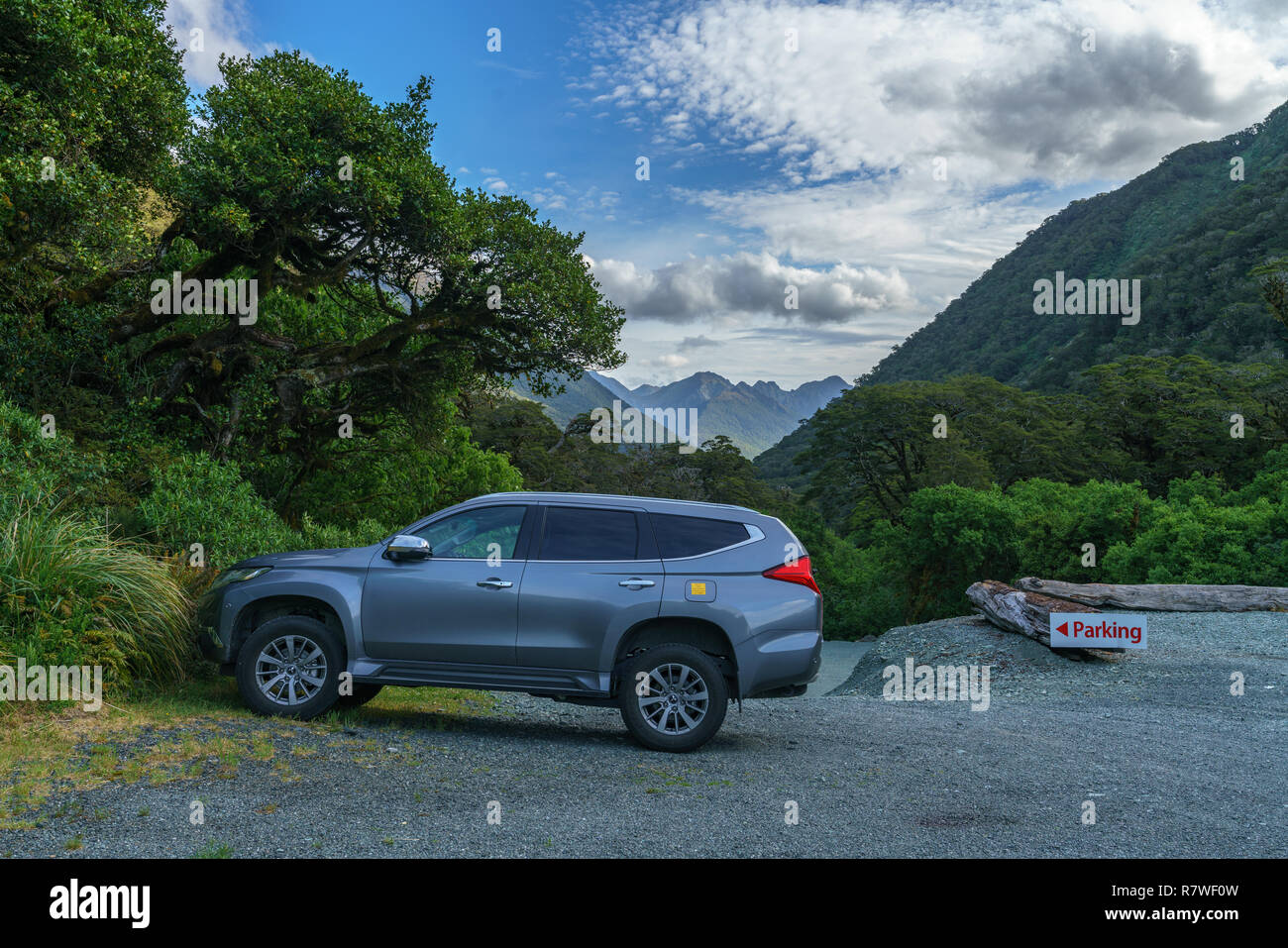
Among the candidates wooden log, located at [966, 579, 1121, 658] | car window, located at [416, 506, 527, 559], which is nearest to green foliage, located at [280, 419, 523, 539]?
wooden log, located at [966, 579, 1121, 658]

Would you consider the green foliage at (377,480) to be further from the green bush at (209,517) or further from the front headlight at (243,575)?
the front headlight at (243,575)

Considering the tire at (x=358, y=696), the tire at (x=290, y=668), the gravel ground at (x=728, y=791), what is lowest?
the gravel ground at (x=728, y=791)

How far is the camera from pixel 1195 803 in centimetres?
622

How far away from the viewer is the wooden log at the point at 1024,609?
14.2 m

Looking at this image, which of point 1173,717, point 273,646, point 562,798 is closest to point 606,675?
point 562,798

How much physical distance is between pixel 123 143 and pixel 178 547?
29.0ft

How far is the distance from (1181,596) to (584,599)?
1299 cm

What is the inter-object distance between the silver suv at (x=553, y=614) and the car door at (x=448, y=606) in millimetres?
11

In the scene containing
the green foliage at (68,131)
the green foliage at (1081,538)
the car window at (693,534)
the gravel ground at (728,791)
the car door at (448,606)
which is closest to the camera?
the gravel ground at (728,791)

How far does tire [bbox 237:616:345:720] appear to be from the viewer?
7.25 metres

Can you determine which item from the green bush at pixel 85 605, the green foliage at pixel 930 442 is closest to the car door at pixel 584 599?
the green bush at pixel 85 605

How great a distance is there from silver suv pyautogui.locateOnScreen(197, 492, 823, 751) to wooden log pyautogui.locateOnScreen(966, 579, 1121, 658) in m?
8.35

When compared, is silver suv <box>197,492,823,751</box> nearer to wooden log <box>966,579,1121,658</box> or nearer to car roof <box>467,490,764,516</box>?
car roof <box>467,490,764,516</box>

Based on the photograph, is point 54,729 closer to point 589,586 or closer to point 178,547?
point 589,586
